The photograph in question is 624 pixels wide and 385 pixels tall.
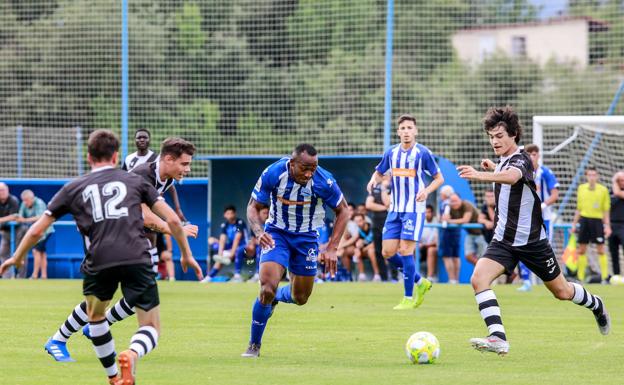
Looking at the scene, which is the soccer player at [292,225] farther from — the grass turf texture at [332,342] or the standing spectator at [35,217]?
the standing spectator at [35,217]


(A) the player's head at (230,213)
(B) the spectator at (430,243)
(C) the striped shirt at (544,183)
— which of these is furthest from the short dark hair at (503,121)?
(A) the player's head at (230,213)

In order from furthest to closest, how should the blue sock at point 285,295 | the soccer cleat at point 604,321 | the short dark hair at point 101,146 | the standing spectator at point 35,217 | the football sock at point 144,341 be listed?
the standing spectator at point 35,217
the soccer cleat at point 604,321
the blue sock at point 285,295
the short dark hair at point 101,146
the football sock at point 144,341

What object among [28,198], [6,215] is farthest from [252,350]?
[6,215]

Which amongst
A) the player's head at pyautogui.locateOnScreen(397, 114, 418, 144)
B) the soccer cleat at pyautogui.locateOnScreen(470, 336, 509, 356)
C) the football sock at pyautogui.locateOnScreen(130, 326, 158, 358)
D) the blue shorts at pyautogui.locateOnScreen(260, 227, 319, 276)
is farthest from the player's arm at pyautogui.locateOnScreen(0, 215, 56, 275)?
the player's head at pyautogui.locateOnScreen(397, 114, 418, 144)

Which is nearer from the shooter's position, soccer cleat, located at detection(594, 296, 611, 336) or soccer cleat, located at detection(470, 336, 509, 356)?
soccer cleat, located at detection(470, 336, 509, 356)

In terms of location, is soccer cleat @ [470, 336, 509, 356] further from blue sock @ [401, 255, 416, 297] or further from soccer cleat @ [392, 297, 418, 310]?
blue sock @ [401, 255, 416, 297]

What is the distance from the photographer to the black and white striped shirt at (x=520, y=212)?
10.2 meters

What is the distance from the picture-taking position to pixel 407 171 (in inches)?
637

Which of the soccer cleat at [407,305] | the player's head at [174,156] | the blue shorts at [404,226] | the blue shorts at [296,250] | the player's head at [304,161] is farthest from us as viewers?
the blue shorts at [404,226]

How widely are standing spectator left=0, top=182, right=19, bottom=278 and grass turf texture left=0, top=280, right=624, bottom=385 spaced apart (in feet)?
21.7

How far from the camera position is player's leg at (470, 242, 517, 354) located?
9.62 metres

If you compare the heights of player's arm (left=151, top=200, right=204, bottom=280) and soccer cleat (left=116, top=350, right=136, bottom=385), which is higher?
player's arm (left=151, top=200, right=204, bottom=280)

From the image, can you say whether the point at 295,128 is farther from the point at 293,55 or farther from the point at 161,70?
the point at 161,70

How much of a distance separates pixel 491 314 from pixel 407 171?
648 cm
